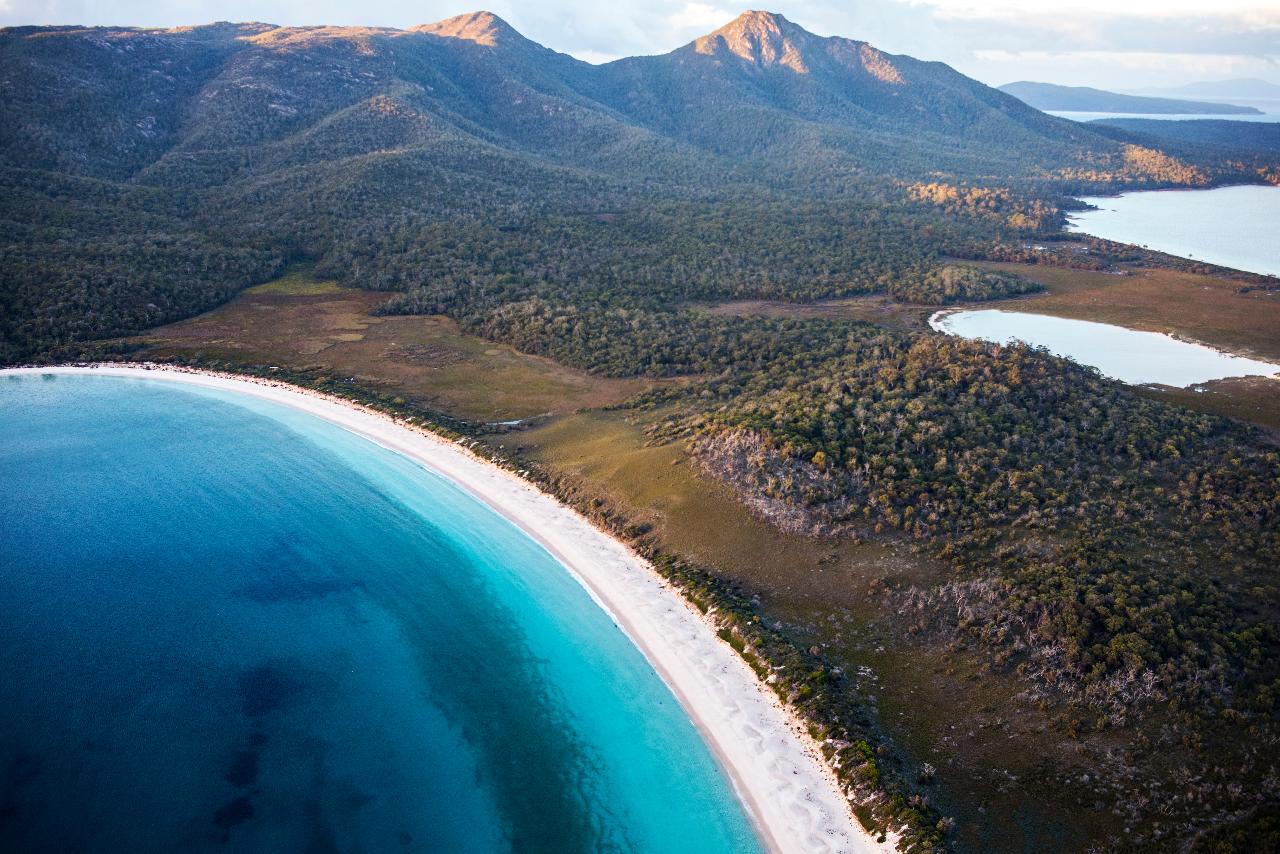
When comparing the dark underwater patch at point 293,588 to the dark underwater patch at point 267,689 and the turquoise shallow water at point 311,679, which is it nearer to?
the turquoise shallow water at point 311,679

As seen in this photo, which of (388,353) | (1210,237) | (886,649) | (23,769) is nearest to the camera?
(23,769)

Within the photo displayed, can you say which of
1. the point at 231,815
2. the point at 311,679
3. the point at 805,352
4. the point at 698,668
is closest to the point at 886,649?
the point at 698,668

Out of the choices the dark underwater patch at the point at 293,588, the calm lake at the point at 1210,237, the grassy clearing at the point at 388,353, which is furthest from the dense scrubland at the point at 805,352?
the dark underwater patch at the point at 293,588

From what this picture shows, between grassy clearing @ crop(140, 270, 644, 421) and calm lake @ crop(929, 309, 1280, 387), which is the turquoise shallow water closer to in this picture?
grassy clearing @ crop(140, 270, 644, 421)

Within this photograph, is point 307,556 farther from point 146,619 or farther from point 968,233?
point 968,233

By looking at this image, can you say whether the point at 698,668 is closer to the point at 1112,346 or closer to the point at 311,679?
the point at 311,679

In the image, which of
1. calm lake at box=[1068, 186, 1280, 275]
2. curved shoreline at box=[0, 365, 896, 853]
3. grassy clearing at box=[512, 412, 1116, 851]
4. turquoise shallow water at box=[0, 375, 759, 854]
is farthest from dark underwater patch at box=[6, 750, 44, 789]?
calm lake at box=[1068, 186, 1280, 275]
